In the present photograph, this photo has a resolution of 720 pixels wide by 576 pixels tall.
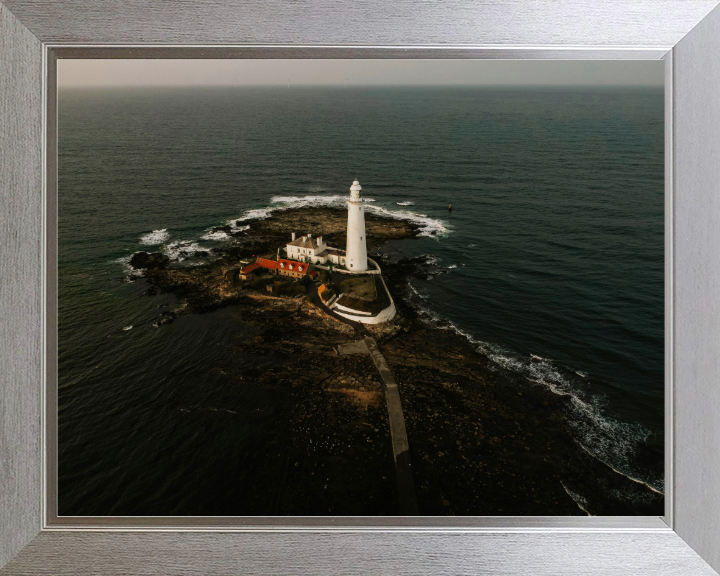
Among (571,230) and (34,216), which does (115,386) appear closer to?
(34,216)

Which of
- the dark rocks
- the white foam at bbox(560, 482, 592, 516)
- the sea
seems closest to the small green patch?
the sea

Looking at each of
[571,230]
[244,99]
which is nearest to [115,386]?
[244,99]

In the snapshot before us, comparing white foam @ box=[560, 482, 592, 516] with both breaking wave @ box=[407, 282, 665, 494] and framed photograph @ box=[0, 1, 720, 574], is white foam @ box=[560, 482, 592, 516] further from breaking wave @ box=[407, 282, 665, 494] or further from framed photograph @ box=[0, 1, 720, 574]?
breaking wave @ box=[407, 282, 665, 494]

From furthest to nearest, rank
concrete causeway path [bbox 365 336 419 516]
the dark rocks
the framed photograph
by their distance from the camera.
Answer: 1. the dark rocks
2. concrete causeway path [bbox 365 336 419 516]
3. the framed photograph

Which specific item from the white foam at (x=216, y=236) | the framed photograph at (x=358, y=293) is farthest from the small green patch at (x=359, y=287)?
the white foam at (x=216, y=236)

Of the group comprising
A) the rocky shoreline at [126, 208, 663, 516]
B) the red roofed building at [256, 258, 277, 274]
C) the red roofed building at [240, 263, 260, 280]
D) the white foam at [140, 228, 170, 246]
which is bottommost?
the rocky shoreline at [126, 208, 663, 516]

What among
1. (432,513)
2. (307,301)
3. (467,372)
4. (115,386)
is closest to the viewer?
(432,513)

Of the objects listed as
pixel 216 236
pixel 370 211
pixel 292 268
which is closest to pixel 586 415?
pixel 370 211
